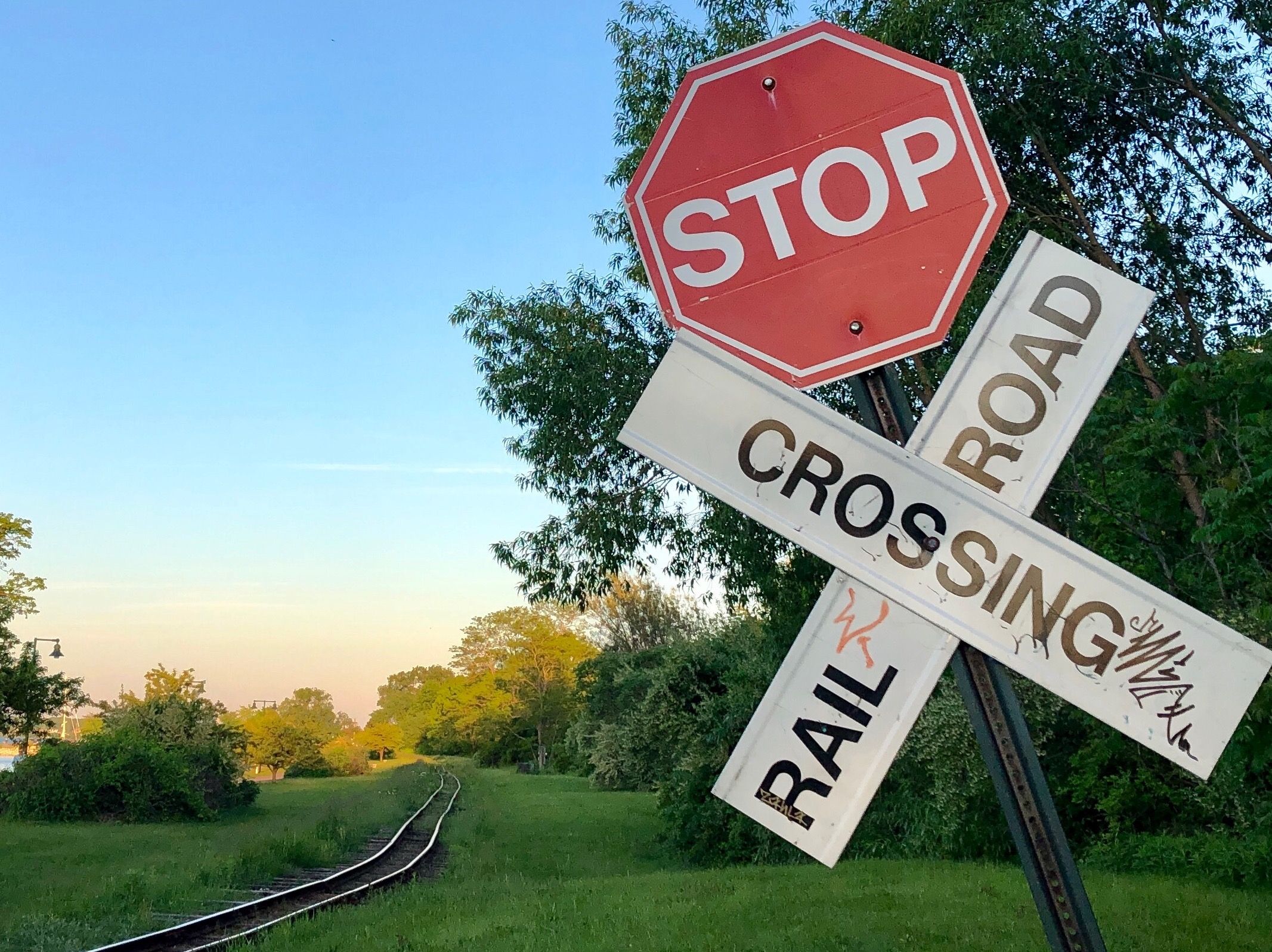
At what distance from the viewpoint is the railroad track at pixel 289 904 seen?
377 inches

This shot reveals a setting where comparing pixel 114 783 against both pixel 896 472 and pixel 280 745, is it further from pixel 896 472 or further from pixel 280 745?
pixel 280 745

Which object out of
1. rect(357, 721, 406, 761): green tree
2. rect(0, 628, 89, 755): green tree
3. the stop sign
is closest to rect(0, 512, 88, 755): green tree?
rect(0, 628, 89, 755): green tree

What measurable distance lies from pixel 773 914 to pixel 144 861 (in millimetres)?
12341

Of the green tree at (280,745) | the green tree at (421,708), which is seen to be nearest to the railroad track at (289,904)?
the green tree at (280,745)

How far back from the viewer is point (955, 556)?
1.77 meters

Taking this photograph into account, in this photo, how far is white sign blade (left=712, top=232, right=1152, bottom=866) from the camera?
172 centimetres

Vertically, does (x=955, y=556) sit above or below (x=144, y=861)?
above

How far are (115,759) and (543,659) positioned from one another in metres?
52.2

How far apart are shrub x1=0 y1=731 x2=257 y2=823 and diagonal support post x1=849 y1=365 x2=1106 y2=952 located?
3040cm

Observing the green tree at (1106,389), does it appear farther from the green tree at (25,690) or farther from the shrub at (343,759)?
the shrub at (343,759)

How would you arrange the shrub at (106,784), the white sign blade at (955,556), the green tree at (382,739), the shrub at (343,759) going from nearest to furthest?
the white sign blade at (955,556)
the shrub at (106,784)
the shrub at (343,759)
the green tree at (382,739)

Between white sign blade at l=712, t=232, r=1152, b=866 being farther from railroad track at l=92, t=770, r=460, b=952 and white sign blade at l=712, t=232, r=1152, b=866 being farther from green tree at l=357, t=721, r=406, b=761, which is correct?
green tree at l=357, t=721, r=406, b=761

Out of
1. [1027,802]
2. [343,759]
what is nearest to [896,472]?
[1027,802]

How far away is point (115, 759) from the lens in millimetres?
28453
